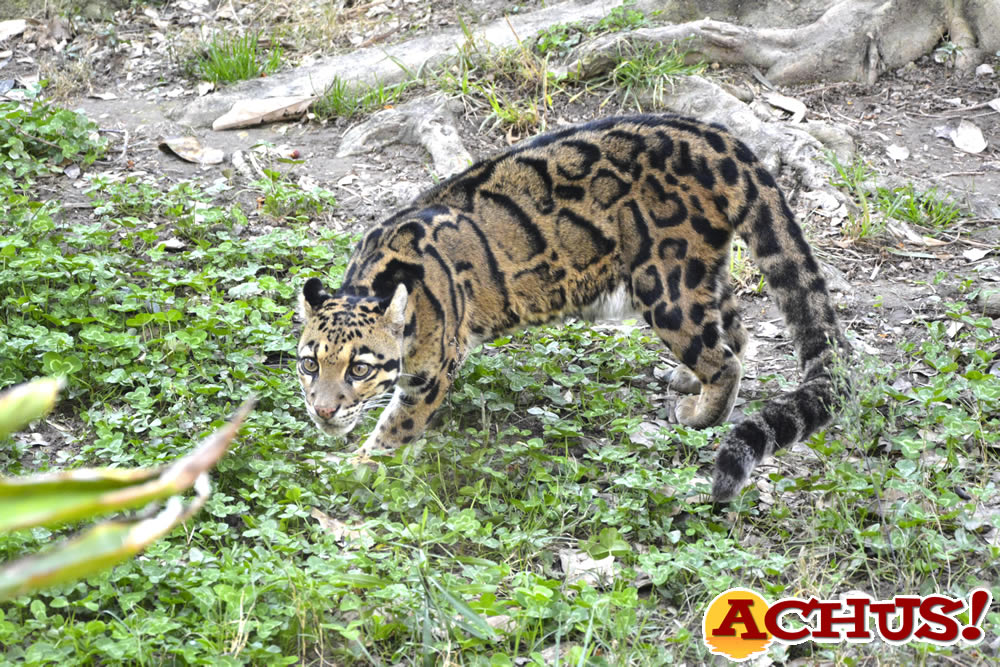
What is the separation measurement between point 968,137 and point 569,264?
15.2 ft

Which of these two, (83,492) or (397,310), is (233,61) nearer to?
(397,310)

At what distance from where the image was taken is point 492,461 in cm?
511

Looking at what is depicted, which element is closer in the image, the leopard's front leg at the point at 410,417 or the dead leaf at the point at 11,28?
the leopard's front leg at the point at 410,417

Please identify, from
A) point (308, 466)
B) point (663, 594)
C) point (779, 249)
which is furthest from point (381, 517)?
point (779, 249)

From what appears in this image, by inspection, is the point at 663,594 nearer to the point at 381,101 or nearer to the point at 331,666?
the point at 331,666

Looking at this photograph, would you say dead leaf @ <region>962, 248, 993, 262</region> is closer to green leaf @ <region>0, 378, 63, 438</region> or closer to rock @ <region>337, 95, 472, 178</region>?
rock @ <region>337, 95, 472, 178</region>

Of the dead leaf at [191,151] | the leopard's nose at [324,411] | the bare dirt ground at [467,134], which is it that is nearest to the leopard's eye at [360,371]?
the leopard's nose at [324,411]

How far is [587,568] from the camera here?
14.1ft

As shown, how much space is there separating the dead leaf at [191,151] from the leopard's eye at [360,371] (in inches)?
158

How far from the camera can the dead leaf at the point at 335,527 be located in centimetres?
438

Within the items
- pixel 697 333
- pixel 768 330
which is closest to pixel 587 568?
pixel 697 333

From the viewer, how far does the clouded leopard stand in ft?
16.8

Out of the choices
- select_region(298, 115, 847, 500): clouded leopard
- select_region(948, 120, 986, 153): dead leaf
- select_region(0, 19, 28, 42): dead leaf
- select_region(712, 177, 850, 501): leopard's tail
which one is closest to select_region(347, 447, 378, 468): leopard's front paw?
select_region(298, 115, 847, 500): clouded leopard

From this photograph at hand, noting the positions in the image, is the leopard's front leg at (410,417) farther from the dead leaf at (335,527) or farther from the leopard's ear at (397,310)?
the dead leaf at (335,527)
